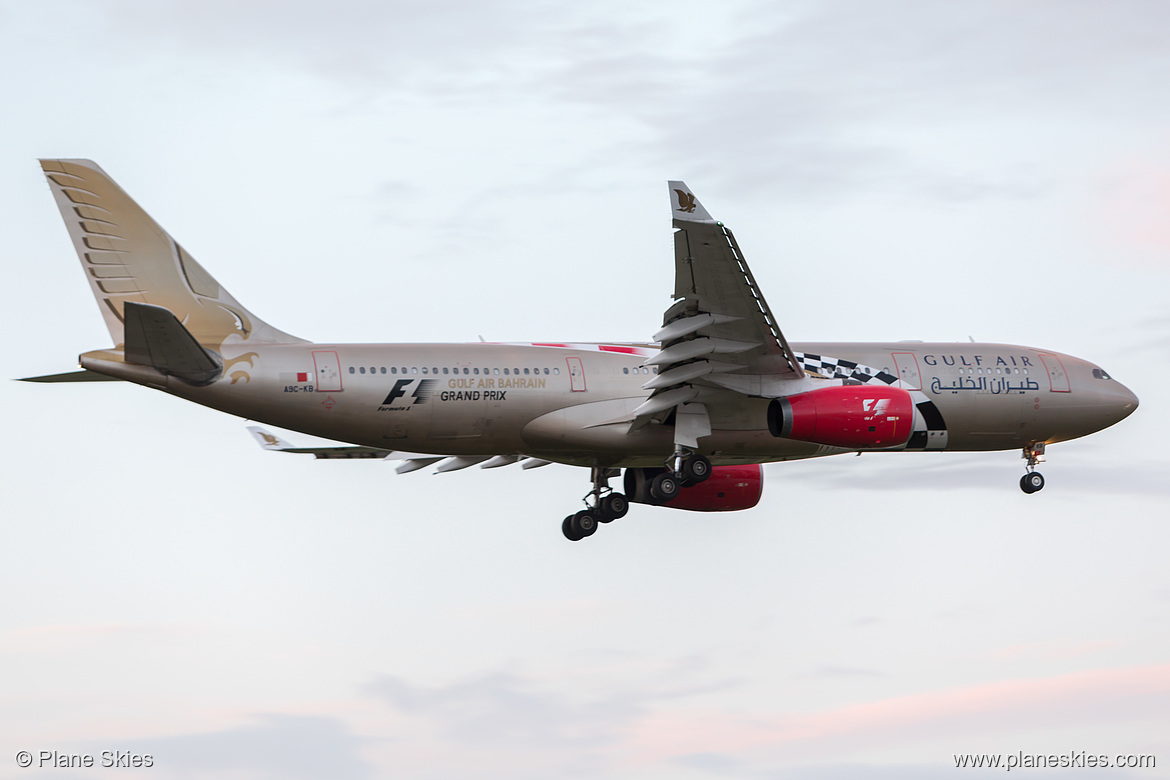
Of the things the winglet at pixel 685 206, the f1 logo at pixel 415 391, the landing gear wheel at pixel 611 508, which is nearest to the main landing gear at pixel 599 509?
the landing gear wheel at pixel 611 508

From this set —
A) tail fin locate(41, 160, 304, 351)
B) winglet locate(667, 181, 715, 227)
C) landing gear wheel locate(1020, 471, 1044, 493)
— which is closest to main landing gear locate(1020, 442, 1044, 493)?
landing gear wheel locate(1020, 471, 1044, 493)

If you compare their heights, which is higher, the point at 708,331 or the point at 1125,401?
the point at 708,331

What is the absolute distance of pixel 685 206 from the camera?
27.8 m

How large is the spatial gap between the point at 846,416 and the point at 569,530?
33.6 feet

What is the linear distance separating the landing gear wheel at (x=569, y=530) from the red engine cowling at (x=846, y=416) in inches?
333

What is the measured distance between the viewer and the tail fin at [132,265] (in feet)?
105

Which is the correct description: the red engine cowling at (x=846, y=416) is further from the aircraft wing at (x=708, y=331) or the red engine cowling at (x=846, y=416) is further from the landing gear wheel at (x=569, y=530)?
the landing gear wheel at (x=569, y=530)

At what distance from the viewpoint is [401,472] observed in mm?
41781

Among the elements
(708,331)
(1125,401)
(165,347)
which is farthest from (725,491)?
(165,347)

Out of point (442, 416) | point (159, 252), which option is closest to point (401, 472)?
point (442, 416)

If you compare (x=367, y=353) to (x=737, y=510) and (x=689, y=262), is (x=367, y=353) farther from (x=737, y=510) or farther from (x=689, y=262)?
(x=737, y=510)

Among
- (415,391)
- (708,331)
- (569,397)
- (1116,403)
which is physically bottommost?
(1116,403)

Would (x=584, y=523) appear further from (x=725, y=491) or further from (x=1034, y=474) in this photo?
(x=1034, y=474)

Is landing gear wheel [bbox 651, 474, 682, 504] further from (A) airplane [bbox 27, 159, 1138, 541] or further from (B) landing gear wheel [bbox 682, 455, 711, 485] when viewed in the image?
(B) landing gear wheel [bbox 682, 455, 711, 485]
